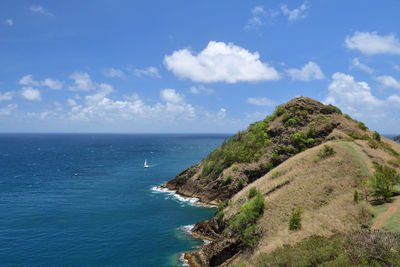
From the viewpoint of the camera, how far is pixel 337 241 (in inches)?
807

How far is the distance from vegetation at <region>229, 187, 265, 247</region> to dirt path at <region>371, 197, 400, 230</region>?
11224 millimetres

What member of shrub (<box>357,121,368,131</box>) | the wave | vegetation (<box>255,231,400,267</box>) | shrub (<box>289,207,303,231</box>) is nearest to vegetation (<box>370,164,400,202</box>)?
shrub (<box>289,207,303,231</box>)

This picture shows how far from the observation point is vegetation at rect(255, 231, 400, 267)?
1670 cm

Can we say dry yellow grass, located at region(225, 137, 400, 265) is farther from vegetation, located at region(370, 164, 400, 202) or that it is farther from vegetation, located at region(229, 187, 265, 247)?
vegetation, located at region(370, 164, 400, 202)

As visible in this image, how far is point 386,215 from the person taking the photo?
77.5 ft

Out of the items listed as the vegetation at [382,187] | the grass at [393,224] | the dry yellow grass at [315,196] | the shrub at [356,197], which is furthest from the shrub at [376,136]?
the grass at [393,224]

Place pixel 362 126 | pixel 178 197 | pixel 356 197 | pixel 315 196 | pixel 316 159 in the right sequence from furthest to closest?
1. pixel 178 197
2. pixel 362 126
3. pixel 316 159
4. pixel 315 196
5. pixel 356 197

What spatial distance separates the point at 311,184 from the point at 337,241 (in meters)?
13.7

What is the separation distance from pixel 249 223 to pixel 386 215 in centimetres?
1376

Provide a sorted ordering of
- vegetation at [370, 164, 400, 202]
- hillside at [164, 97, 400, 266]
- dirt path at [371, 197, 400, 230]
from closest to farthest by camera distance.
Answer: hillside at [164, 97, 400, 266]
dirt path at [371, 197, 400, 230]
vegetation at [370, 164, 400, 202]

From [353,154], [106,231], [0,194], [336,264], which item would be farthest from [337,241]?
[0,194]

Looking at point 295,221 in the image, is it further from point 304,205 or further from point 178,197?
point 178,197

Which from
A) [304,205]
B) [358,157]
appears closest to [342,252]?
[304,205]

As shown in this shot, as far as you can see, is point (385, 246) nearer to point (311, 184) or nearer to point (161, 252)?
point (311, 184)
